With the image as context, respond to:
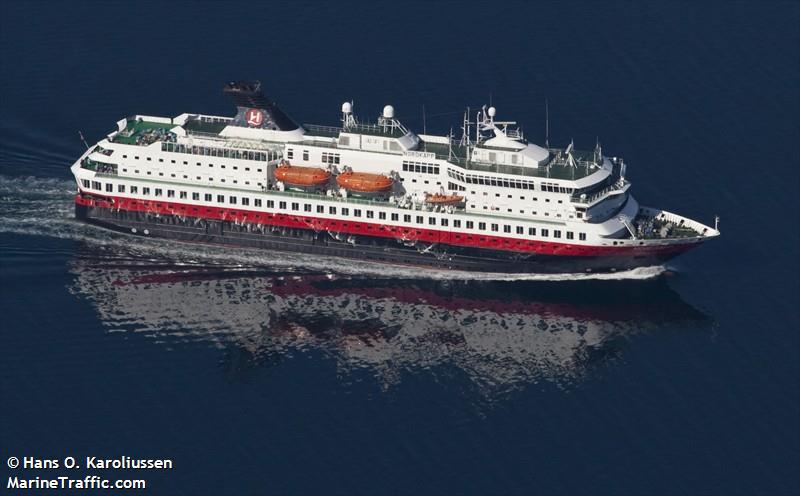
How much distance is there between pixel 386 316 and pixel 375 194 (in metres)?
11.6

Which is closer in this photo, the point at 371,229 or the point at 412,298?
the point at 412,298

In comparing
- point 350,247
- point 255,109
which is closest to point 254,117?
point 255,109

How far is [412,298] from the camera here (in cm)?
11600

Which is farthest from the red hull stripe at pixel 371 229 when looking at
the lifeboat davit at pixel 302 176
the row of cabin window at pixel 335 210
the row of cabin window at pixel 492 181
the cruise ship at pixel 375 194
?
the row of cabin window at pixel 492 181

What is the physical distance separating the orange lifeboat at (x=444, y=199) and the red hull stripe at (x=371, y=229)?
2.10 metres

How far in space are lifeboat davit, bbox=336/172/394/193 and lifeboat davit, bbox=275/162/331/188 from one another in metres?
1.39

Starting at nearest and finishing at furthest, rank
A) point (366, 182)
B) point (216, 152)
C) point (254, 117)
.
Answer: point (366, 182) → point (216, 152) → point (254, 117)

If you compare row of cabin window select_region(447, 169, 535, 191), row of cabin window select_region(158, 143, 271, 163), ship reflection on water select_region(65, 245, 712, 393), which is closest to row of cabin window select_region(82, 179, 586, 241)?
row of cabin window select_region(447, 169, 535, 191)

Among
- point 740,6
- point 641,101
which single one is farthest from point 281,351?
point 740,6

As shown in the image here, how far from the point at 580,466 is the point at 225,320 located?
92.9 feet

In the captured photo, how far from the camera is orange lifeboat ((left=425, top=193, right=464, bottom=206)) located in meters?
119

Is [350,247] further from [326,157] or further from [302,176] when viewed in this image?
[326,157]

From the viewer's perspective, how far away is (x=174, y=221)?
406ft

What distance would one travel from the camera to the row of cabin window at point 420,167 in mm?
120250
